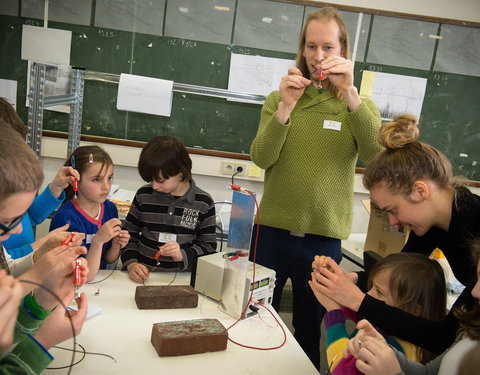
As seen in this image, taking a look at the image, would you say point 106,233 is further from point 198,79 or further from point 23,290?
point 198,79

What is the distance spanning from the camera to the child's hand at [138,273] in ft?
5.37

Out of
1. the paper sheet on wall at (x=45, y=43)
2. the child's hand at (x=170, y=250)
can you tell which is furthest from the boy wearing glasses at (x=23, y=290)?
the paper sheet on wall at (x=45, y=43)

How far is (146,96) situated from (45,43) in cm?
83

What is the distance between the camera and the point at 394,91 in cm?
333

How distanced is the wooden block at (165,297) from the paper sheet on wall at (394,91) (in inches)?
95.6

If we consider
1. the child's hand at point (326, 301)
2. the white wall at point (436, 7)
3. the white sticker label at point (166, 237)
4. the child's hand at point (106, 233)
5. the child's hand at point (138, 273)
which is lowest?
the child's hand at point (138, 273)

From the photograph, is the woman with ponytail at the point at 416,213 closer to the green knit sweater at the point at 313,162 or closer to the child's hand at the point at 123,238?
the green knit sweater at the point at 313,162

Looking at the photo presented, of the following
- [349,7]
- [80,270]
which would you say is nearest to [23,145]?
[80,270]

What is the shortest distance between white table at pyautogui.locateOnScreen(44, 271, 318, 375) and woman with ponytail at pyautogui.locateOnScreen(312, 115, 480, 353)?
237mm

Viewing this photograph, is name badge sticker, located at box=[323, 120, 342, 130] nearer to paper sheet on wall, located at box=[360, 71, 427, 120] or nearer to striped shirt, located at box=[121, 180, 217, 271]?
striped shirt, located at box=[121, 180, 217, 271]

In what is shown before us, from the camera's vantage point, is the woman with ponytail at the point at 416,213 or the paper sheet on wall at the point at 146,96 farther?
the paper sheet on wall at the point at 146,96

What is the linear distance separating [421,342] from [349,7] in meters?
2.70

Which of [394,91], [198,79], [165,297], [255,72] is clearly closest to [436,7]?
[394,91]

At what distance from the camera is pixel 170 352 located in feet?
3.80
